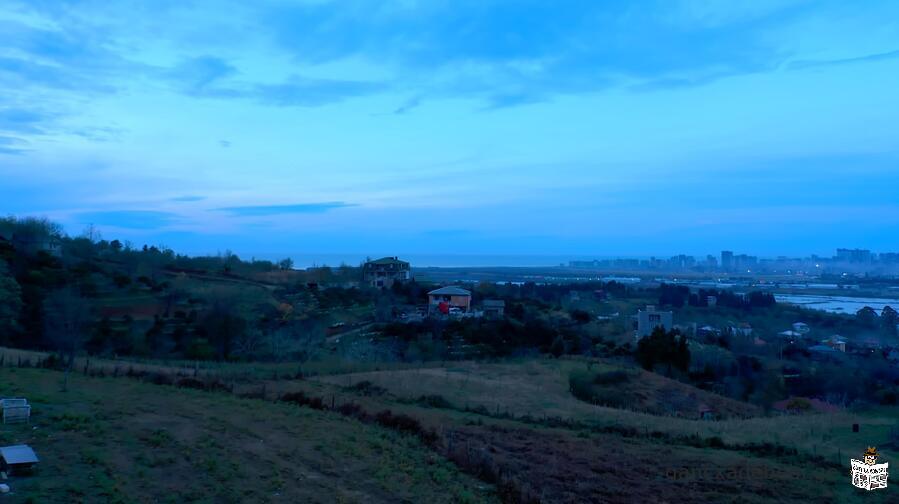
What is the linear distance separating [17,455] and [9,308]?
31597 mm

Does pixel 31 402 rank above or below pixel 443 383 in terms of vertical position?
above

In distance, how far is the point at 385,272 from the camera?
282 feet

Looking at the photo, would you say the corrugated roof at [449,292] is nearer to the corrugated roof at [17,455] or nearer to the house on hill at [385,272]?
the house on hill at [385,272]

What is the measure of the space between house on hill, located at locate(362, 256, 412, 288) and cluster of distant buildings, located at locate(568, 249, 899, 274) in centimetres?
8335

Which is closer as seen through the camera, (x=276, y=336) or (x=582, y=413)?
(x=582, y=413)

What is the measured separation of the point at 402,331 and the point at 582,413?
1014 inches

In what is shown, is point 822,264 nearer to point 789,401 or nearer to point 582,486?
point 789,401

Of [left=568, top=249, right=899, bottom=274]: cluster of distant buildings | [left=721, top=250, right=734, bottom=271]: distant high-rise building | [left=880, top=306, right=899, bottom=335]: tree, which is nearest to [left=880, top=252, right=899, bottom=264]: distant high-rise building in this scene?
[left=568, top=249, right=899, bottom=274]: cluster of distant buildings

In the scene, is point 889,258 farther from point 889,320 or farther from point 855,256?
point 889,320

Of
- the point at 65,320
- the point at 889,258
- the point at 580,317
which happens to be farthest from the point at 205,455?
the point at 889,258

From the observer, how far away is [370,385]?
2356 cm

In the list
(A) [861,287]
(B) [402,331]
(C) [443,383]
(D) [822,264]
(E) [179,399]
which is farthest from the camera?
(D) [822,264]

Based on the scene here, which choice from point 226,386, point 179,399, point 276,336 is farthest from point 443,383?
point 276,336

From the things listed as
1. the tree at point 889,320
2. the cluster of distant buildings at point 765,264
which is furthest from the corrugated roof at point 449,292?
the cluster of distant buildings at point 765,264
